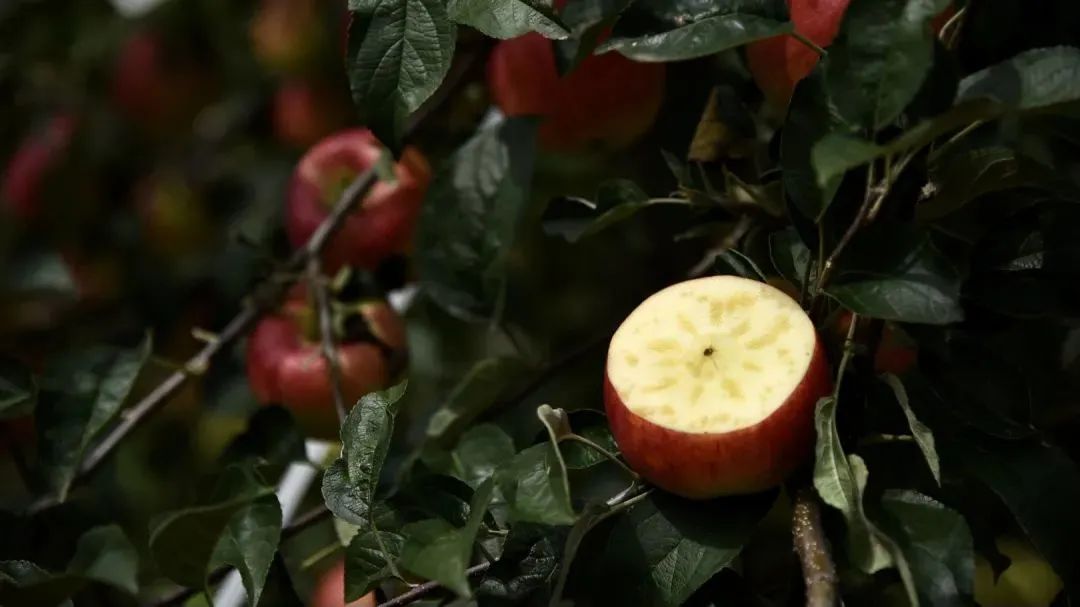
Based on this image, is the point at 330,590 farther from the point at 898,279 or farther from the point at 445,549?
the point at 898,279

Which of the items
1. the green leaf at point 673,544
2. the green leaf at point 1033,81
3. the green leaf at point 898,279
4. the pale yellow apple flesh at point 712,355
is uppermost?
the green leaf at point 1033,81

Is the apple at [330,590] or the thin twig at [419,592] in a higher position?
the thin twig at [419,592]

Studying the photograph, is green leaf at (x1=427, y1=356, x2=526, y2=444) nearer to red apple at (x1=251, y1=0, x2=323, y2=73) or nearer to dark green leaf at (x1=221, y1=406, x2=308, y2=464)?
dark green leaf at (x1=221, y1=406, x2=308, y2=464)

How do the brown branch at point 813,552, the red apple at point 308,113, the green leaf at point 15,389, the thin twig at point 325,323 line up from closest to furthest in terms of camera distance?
the brown branch at point 813,552, the green leaf at point 15,389, the thin twig at point 325,323, the red apple at point 308,113

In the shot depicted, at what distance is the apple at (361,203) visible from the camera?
822 mm

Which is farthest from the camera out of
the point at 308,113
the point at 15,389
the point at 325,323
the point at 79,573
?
the point at 308,113

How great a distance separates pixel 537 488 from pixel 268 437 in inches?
11.6

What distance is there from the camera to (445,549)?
1.33ft

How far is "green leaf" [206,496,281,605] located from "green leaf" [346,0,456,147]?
18 cm

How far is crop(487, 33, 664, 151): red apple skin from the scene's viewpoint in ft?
2.21

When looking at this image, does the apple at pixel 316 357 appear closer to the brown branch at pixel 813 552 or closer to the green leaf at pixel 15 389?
the green leaf at pixel 15 389

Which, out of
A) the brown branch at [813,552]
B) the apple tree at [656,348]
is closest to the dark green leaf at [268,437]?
the apple tree at [656,348]

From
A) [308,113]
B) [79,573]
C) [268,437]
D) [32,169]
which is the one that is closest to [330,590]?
[268,437]

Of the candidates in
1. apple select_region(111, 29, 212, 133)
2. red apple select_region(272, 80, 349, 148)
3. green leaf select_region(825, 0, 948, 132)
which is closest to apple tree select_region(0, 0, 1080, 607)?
green leaf select_region(825, 0, 948, 132)
